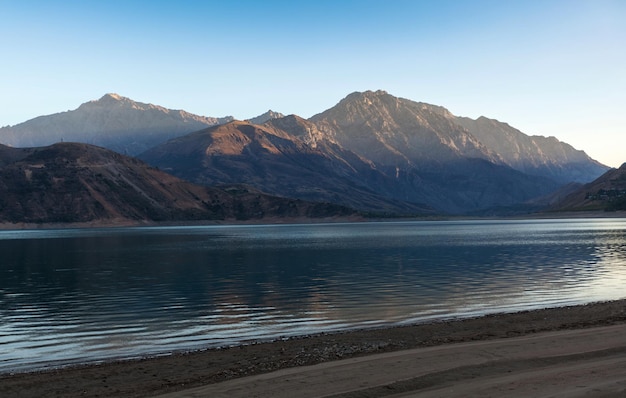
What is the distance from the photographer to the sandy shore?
2161 centimetres

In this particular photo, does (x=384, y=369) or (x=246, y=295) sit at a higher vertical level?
(x=384, y=369)

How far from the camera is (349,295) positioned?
57.5 m

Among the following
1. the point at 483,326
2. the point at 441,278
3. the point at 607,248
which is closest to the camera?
the point at 483,326

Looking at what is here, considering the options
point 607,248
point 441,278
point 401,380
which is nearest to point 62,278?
point 441,278

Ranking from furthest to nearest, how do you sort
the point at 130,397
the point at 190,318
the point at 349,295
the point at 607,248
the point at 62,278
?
1. the point at 607,248
2. the point at 62,278
3. the point at 349,295
4. the point at 190,318
5. the point at 130,397

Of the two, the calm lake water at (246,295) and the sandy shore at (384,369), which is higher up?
the sandy shore at (384,369)

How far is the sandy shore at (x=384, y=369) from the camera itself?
21.6 meters

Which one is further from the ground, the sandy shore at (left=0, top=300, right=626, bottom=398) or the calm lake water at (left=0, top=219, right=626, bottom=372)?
the sandy shore at (left=0, top=300, right=626, bottom=398)

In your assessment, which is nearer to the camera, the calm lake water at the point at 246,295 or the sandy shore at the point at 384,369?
the sandy shore at the point at 384,369

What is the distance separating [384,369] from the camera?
81.0 feet

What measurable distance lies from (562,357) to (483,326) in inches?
420

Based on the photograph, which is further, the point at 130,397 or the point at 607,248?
the point at 607,248

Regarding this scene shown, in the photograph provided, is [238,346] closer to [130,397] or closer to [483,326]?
[130,397]

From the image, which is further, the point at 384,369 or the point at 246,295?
the point at 246,295
